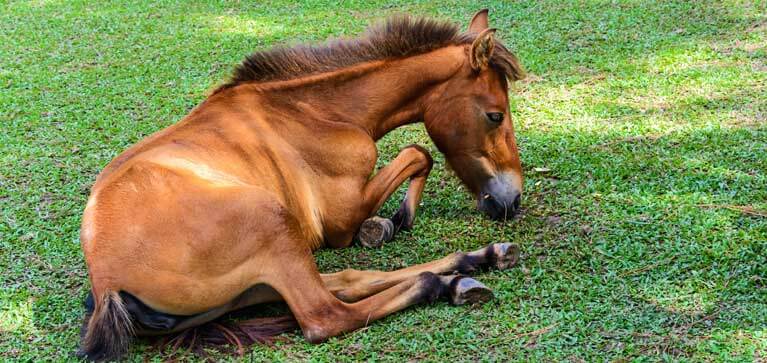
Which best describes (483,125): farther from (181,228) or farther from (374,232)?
(181,228)

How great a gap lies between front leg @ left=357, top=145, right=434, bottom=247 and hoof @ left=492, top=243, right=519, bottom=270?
2.49 feet

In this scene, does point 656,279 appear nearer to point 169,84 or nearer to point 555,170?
point 555,170

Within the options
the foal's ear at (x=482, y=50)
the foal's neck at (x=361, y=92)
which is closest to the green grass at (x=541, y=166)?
the foal's neck at (x=361, y=92)

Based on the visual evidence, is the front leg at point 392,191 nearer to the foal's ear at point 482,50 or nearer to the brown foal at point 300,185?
the brown foal at point 300,185

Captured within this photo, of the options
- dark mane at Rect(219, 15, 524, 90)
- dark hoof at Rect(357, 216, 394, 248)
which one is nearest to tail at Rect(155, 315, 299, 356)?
dark hoof at Rect(357, 216, 394, 248)

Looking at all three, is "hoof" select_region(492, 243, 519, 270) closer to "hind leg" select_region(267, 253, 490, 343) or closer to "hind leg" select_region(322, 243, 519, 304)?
"hind leg" select_region(322, 243, 519, 304)

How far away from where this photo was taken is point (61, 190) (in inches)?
222

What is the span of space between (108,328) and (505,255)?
2054 mm

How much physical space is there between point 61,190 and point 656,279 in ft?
13.0

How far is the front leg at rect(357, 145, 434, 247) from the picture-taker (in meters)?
4.84

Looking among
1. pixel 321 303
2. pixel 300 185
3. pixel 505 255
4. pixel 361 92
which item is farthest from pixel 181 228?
pixel 505 255

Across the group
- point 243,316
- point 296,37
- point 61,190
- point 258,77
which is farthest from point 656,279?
point 296,37

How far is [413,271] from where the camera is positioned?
435 centimetres

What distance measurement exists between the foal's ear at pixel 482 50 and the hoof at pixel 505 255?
41.5 inches
